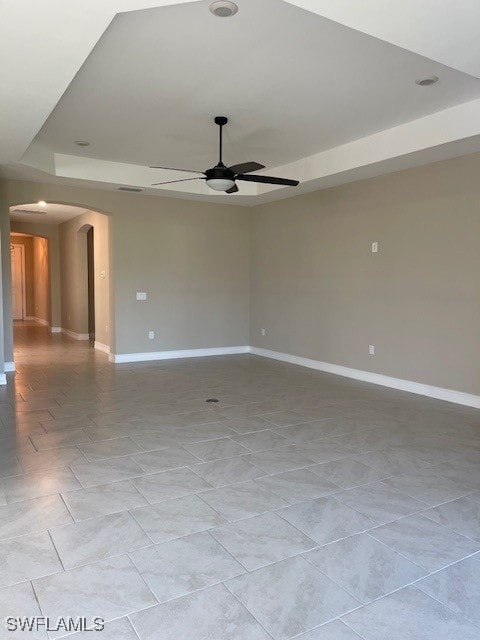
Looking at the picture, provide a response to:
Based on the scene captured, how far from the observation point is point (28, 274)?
14125 mm

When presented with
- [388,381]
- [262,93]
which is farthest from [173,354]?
[262,93]

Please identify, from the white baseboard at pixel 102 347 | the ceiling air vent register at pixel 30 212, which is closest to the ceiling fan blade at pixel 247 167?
the white baseboard at pixel 102 347

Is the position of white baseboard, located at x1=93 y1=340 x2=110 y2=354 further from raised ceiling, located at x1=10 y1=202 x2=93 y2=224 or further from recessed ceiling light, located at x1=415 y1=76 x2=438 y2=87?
recessed ceiling light, located at x1=415 y1=76 x2=438 y2=87

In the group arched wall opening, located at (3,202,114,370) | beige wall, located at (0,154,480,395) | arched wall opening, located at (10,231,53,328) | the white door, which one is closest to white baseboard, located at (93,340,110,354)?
arched wall opening, located at (3,202,114,370)

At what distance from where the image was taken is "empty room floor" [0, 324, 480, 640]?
1779 mm

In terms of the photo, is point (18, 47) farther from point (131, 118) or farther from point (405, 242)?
point (405, 242)

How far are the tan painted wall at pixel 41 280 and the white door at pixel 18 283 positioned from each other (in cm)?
46

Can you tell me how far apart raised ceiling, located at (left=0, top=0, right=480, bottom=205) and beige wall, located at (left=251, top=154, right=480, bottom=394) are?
0.36 m

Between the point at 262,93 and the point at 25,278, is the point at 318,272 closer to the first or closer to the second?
the point at 262,93

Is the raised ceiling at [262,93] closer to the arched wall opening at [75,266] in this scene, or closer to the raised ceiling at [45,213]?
the arched wall opening at [75,266]

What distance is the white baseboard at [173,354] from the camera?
7.27 m

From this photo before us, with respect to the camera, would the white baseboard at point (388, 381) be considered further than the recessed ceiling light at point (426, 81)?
Yes

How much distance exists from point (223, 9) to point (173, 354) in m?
5.59

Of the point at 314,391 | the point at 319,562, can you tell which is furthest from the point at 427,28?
the point at 314,391
